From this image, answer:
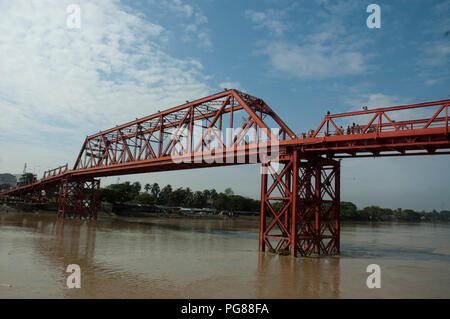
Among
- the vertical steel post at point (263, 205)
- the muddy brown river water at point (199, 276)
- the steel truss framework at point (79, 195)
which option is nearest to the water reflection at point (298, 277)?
the muddy brown river water at point (199, 276)

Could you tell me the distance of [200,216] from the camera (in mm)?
125562

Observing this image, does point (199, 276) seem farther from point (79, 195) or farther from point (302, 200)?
point (79, 195)

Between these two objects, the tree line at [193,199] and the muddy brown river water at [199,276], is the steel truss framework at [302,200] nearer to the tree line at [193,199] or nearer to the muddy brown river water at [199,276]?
the muddy brown river water at [199,276]

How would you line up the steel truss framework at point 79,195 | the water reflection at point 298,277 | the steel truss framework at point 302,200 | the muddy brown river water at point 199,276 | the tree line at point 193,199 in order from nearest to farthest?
the muddy brown river water at point 199,276
the water reflection at point 298,277
the steel truss framework at point 302,200
the steel truss framework at point 79,195
the tree line at point 193,199

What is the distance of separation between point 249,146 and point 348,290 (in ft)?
45.9

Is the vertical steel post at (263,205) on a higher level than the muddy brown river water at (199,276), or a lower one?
higher

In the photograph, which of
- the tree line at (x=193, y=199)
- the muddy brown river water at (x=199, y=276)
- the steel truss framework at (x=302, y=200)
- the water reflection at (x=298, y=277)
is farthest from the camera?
the tree line at (x=193, y=199)

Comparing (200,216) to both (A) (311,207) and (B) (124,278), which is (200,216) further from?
(B) (124,278)

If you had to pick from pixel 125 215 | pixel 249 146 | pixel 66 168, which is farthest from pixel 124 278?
pixel 125 215

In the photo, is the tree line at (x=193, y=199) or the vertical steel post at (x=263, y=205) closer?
the vertical steel post at (x=263, y=205)

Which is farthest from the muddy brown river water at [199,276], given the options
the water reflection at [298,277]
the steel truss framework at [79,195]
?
the steel truss framework at [79,195]

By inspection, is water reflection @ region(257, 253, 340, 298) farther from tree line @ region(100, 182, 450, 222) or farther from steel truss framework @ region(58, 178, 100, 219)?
tree line @ region(100, 182, 450, 222)

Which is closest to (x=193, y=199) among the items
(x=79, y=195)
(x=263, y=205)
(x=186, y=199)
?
(x=186, y=199)
